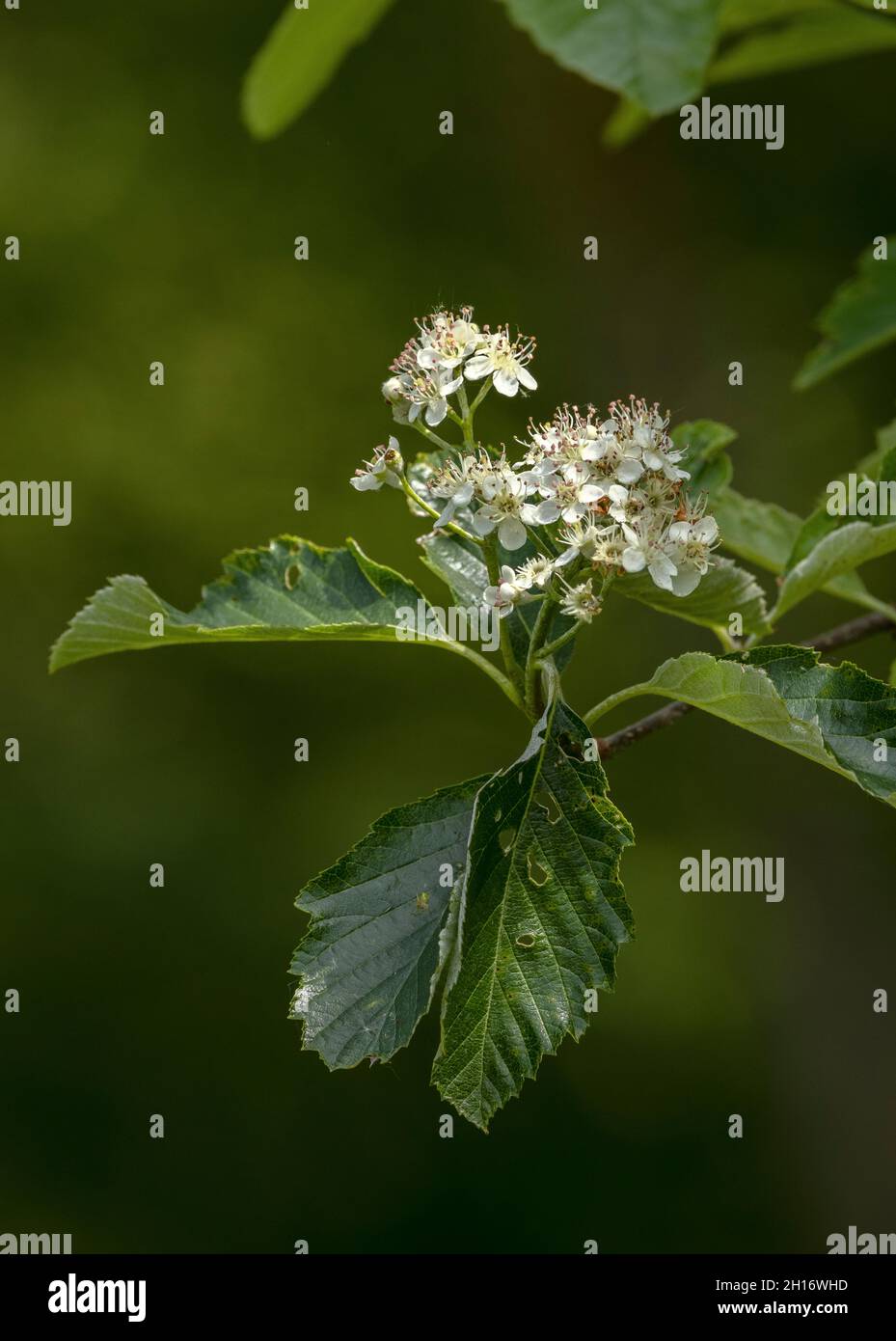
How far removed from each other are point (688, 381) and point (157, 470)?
4.68ft

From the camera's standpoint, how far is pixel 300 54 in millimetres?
976

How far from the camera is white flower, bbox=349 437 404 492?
0.82m

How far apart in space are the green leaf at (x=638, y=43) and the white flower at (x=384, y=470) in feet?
0.75

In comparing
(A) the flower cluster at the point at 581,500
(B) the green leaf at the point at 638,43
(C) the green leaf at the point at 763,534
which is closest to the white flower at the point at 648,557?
(A) the flower cluster at the point at 581,500

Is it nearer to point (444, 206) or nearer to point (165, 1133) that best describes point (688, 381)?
point (444, 206)

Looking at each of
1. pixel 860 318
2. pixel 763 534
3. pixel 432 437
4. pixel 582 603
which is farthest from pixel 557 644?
pixel 860 318

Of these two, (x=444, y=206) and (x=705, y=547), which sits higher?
(x=444, y=206)

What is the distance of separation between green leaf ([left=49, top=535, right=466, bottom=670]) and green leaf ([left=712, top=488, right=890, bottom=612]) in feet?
1.12

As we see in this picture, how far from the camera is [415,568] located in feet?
11.3

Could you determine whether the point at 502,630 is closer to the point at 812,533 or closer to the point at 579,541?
the point at 579,541

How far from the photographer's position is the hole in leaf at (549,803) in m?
0.79

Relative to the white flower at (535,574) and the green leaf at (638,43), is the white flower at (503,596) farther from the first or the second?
the green leaf at (638,43)

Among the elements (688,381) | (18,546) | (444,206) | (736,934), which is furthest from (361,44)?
(736,934)

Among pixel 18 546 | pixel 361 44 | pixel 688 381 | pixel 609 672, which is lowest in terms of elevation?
pixel 609 672
